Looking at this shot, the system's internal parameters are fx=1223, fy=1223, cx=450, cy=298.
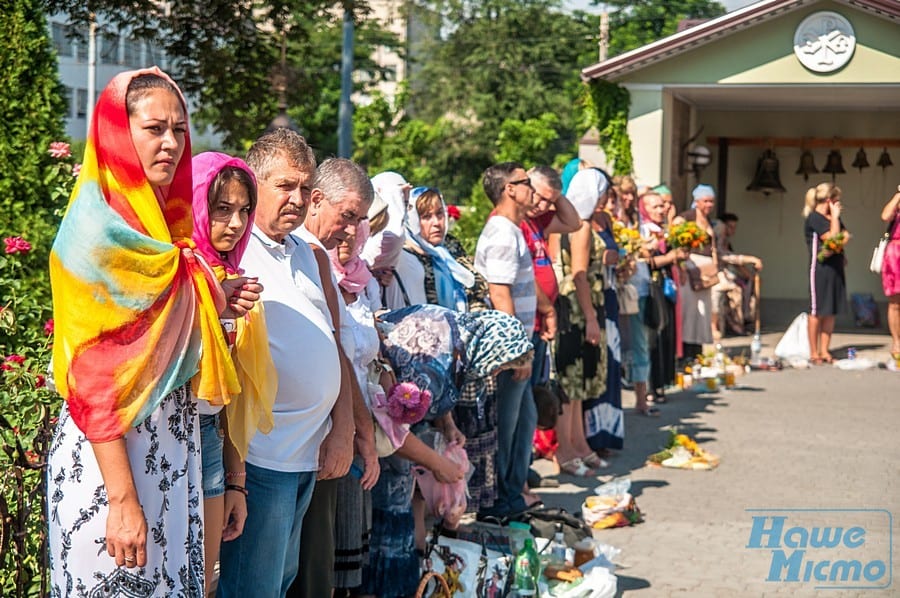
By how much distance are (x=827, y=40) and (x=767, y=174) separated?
465 cm

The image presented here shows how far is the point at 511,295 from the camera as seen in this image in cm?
773

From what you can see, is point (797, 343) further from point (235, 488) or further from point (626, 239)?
point (235, 488)

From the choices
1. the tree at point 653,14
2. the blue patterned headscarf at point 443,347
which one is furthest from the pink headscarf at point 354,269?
the tree at point 653,14

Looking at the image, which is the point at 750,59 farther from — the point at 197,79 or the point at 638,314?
the point at 197,79

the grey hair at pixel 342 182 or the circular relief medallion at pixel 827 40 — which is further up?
the circular relief medallion at pixel 827 40

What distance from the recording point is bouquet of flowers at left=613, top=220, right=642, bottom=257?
10.9 m

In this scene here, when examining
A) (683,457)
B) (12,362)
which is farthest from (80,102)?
(12,362)

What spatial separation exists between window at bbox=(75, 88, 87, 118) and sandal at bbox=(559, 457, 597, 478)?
157 feet

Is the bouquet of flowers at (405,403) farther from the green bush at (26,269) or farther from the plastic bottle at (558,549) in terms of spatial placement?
the plastic bottle at (558,549)

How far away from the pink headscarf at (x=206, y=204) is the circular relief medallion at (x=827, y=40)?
15.3m

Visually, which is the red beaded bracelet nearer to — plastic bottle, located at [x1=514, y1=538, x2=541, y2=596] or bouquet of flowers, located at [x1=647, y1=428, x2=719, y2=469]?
plastic bottle, located at [x1=514, y1=538, x2=541, y2=596]

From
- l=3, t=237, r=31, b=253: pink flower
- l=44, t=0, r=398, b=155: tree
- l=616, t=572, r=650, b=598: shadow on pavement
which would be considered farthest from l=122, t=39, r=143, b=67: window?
l=616, t=572, r=650, b=598: shadow on pavement

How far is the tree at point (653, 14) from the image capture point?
197ft

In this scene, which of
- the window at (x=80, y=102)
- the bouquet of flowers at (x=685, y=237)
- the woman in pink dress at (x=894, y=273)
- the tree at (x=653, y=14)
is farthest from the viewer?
the tree at (x=653, y=14)
